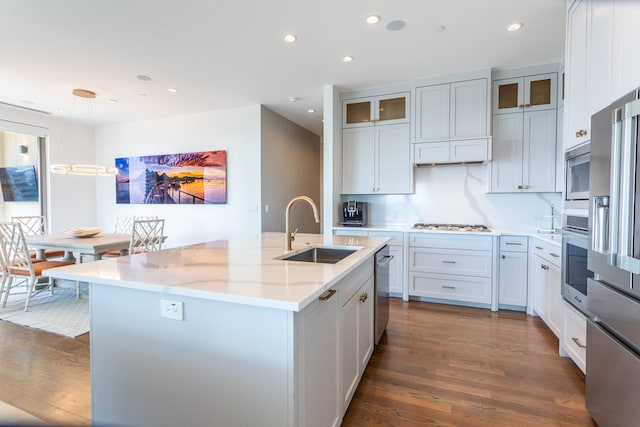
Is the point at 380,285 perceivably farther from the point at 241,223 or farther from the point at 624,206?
the point at 241,223

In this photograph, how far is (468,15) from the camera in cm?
240

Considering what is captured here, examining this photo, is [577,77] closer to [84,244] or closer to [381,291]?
[381,291]

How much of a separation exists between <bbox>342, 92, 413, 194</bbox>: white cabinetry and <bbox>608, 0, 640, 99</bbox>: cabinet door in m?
2.23

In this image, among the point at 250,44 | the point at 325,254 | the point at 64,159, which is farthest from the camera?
the point at 64,159

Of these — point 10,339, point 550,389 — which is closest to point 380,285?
point 550,389

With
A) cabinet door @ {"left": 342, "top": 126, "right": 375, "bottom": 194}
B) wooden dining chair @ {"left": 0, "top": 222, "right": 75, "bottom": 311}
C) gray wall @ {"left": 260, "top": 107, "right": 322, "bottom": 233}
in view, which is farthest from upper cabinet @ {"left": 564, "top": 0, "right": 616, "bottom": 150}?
wooden dining chair @ {"left": 0, "top": 222, "right": 75, "bottom": 311}

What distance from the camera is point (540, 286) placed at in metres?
2.87

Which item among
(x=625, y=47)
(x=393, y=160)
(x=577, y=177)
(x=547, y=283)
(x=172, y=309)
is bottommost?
(x=547, y=283)

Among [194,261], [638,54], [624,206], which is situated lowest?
[194,261]

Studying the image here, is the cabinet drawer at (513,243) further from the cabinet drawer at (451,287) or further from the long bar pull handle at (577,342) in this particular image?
the long bar pull handle at (577,342)

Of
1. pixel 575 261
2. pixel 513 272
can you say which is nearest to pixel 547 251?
pixel 513 272

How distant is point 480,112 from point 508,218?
4.49 ft

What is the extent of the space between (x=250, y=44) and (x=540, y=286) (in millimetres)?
3670

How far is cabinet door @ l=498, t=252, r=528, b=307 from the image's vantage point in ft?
10.4
